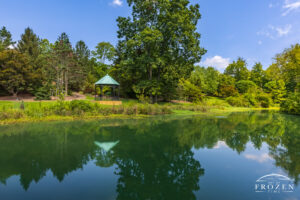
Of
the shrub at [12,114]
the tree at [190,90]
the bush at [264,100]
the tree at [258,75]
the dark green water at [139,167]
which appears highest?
the tree at [258,75]

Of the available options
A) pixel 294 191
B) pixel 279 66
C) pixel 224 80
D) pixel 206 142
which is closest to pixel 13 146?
pixel 206 142

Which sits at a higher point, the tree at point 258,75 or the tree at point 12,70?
the tree at point 258,75

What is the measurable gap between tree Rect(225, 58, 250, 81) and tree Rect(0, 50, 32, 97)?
46.0 metres

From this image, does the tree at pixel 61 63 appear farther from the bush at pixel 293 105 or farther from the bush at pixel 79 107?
the bush at pixel 293 105

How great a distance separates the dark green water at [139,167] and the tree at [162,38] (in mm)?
15284

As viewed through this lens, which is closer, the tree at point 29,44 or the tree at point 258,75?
the tree at point 29,44

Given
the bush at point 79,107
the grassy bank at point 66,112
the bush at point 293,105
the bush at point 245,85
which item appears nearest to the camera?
the grassy bank at point 66,112

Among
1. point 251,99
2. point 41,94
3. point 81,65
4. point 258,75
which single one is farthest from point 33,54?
point 258,75

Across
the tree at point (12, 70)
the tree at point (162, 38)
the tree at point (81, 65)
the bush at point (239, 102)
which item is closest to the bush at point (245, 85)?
the bush at point (239, 102)

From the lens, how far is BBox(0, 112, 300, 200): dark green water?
3309mm

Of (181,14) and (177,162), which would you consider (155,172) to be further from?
(181,14)

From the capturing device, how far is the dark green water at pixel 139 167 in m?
3.31

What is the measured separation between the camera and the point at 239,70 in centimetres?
4619

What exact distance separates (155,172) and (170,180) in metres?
0.50
